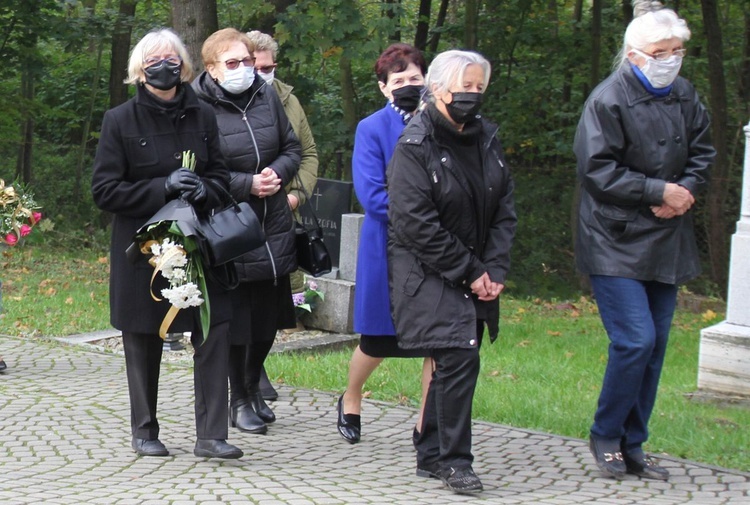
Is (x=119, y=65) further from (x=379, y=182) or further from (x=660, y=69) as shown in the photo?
(x=660, y=69)

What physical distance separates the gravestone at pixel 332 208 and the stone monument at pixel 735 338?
366 centimetres

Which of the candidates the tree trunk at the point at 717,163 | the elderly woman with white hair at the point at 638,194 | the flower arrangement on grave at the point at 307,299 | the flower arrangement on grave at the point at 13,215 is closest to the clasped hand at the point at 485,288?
the elderly woman with white hair at the point at 638,194

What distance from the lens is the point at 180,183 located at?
539 centimetres

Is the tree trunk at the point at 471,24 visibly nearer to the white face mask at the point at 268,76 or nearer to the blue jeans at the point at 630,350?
the white face mask at the point at 268,76

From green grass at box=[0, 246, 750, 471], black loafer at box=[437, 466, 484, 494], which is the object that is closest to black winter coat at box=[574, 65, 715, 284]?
black loafer at box=[437, 466, 484, 494]

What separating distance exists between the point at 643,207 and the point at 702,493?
1.31m

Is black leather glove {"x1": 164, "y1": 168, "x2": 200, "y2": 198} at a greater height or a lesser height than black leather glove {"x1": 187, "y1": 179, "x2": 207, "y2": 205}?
greater

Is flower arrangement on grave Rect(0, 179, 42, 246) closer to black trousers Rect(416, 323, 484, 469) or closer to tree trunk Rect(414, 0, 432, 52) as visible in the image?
black trousers Rect(416, 323, 484, 469)

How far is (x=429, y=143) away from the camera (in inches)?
204

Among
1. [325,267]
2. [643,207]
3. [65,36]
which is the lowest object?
[325,267]

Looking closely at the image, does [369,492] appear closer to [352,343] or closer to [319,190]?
[352,343]

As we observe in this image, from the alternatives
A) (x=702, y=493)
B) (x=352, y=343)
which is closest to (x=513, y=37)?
(x=352, y=343)

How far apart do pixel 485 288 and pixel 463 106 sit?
2.61ft

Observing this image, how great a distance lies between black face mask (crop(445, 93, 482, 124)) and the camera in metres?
5.10
